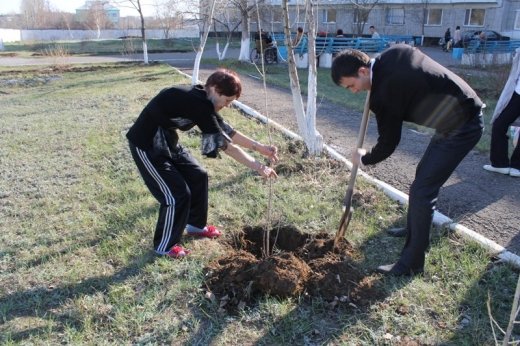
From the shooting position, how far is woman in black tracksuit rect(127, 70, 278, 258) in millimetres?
2900

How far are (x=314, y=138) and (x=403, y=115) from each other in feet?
8.91

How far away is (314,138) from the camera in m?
5.29

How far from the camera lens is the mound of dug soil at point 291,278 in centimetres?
279

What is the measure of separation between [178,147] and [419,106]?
5.66 ft

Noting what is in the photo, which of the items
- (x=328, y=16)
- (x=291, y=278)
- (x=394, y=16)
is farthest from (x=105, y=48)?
(x=291, y=278)

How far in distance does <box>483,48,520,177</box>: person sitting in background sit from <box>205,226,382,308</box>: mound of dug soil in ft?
8.42

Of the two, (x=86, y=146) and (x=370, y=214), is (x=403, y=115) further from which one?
(x=86, y=146)

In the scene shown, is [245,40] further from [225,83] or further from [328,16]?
[328,16]

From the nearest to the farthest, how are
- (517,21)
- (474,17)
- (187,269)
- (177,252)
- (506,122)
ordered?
(187,269) < (177,252) < (506,122) < (517,21) < (474,17)

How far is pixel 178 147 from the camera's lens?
334 centimetres

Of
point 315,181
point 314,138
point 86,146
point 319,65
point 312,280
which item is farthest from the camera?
point 319,65

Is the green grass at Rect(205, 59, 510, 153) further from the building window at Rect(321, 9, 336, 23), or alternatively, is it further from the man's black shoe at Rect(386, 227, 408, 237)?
the building window at Rect(321, 9, 336, 23)

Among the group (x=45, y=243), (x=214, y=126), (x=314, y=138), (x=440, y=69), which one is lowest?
(x=45, y=243)

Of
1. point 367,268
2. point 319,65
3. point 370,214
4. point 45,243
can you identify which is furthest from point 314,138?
point 319,65
